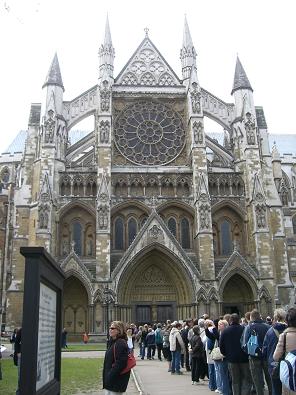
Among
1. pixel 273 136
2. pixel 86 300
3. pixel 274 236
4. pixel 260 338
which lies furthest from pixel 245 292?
pixel 273 136

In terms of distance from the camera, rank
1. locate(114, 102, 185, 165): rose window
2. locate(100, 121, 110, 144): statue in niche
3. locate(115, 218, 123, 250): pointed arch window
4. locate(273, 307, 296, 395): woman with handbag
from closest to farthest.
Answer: locate(273, 307, 296, 395): woman with handbag < locate(115, 218, 123, 250): pointed arch window < locate(100, 121, 110, 144): statue in niche < locate(114, 102, 185, 165): rose window

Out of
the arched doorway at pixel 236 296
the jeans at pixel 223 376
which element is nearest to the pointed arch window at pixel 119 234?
the arched doorway at pixel 236 296

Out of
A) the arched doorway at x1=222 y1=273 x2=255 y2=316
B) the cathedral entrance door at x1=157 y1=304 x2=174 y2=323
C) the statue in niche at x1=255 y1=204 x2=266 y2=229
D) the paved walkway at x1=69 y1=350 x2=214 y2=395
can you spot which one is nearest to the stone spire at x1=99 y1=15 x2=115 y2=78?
the statue in niche at x1=255 y1=204 x2=266 y2=229

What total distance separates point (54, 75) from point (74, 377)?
2545 cm

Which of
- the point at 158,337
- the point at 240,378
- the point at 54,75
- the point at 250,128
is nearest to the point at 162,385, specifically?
the point at 240,378

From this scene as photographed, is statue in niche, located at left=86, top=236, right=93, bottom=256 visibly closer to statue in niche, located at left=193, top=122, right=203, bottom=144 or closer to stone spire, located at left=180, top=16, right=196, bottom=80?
statue in niche, located at left=193, top=122, right=203, bottom=144

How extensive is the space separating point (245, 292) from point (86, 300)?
1079 centimetres

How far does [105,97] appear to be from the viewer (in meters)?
32.2

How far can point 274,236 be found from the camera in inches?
1233

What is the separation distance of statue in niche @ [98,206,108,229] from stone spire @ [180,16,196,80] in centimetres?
1295

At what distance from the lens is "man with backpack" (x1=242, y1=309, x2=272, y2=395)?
8531 millimetres

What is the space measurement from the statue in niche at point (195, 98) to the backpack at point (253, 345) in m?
25.6

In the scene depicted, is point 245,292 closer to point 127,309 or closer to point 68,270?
point 127,309

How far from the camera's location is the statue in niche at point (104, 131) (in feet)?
102
